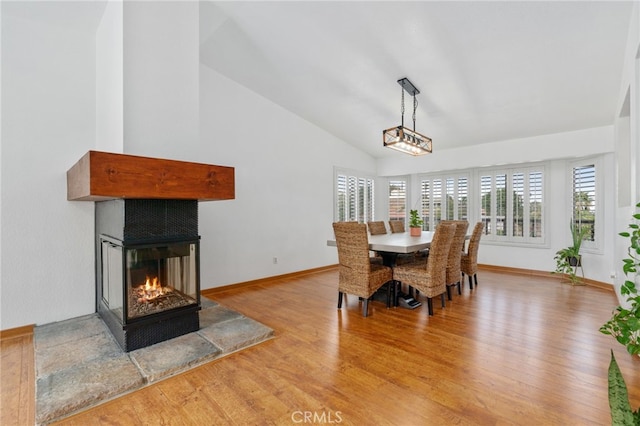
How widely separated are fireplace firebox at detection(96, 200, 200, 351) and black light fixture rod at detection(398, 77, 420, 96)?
282 centimetres

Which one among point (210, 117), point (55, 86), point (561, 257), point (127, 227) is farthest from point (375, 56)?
point (561, 257)

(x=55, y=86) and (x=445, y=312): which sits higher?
(x=55, y=86)


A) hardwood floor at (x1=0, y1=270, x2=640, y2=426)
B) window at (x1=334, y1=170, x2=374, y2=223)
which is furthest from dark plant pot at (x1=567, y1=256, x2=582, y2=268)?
window at (x1=334, y1=170, x2=374, y2=223)

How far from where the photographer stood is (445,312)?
332cm

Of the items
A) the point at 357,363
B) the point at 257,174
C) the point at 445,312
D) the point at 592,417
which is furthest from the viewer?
the point at 257,174

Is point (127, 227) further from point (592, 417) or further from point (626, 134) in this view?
point (626, 134)

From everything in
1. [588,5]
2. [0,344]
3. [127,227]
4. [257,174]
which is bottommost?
[0,344]

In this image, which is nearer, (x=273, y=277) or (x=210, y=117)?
(x=210, y=117)

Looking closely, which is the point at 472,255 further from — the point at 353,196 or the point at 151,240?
the point at 151,240

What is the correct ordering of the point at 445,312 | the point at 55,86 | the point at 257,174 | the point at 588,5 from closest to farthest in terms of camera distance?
the point at 588,5 < the point at 55,86 < the point at 445,312 < the point at 257,174

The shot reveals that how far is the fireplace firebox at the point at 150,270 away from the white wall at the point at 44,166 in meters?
0.51

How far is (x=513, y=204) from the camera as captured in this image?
219 inches

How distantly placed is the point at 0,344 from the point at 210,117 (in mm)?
3069

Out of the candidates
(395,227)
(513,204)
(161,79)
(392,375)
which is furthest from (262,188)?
(513,204)
